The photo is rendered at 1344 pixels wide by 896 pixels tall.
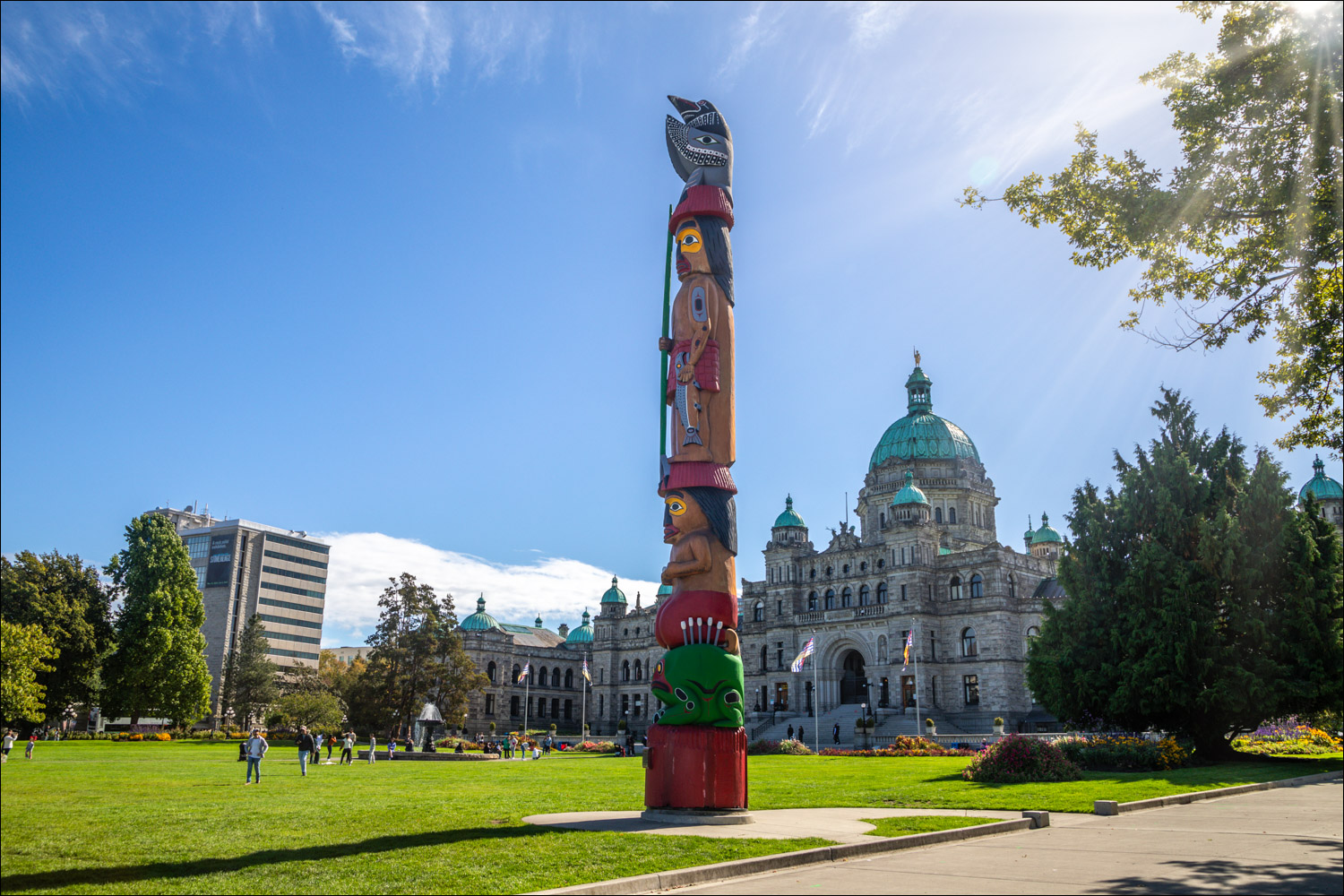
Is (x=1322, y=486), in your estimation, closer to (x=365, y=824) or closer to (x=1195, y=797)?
(x=1195, y=797)

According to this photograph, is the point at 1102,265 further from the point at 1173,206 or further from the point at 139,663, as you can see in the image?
the point at 139,663

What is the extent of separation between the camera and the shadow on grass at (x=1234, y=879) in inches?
393

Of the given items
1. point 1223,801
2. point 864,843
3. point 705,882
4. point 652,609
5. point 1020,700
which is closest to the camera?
point 705,882

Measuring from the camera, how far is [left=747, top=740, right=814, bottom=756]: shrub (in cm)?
5058

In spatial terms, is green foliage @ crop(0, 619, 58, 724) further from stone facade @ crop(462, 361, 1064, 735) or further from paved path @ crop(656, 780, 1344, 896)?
stone facade @ crop(462, 361, 1064, 735)

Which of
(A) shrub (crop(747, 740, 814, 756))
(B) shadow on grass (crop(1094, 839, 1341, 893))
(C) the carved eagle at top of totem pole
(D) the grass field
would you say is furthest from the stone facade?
(B) shadow on grass (crop(1094, 839, 1341, 893))

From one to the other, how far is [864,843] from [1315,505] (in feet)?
100.0

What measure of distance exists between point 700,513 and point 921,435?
62.7m

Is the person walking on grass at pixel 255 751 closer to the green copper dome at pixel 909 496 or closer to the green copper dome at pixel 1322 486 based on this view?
the green copper dome at pixel 909 496

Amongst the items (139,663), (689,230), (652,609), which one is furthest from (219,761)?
(652,609)

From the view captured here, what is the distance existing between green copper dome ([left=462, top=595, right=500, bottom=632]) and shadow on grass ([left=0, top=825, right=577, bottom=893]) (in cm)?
8474

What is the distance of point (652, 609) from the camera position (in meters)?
96.6

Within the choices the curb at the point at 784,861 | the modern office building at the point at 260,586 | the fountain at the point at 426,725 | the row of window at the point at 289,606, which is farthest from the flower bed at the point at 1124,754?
the row of window at the point at 289,606

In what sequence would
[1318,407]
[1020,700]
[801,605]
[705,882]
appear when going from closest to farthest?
[705,882], [1318,407], [1020,700], [801,605]
